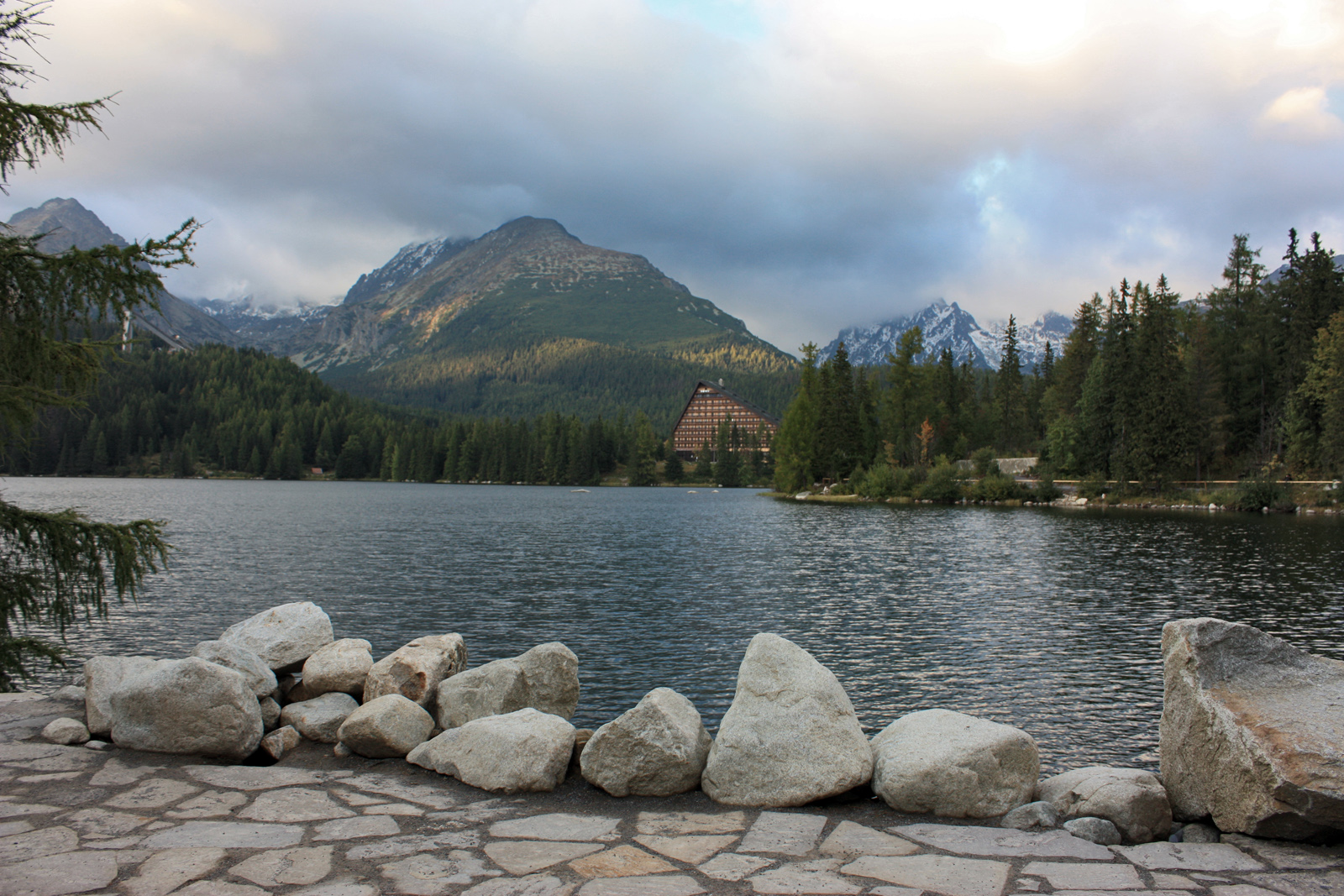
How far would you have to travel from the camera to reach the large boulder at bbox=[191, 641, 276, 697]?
10227 millimetres

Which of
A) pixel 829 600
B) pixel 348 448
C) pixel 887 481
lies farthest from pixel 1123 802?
pixel 348 448

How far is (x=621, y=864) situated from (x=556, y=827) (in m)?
1.15

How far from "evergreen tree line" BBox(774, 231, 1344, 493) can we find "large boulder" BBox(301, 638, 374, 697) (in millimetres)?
87693

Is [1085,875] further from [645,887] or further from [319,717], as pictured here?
[319,717]

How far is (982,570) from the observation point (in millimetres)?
35188

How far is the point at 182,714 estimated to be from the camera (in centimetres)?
850

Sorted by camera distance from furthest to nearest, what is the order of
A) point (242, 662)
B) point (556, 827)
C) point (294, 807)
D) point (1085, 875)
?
point (242, 662) < point (294, 807) < point (556, 827) < point (1085, 875)

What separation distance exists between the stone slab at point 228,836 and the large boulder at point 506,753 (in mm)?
2038

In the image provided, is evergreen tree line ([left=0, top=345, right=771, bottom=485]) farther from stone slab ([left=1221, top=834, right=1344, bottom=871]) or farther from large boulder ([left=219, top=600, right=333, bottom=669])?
stone slab ([left=1221, top=834, right=1344, bottom=871])

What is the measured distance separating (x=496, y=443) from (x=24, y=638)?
6964 inches

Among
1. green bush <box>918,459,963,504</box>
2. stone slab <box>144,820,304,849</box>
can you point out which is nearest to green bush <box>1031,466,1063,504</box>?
green bush <box>918,459,963,504</box>

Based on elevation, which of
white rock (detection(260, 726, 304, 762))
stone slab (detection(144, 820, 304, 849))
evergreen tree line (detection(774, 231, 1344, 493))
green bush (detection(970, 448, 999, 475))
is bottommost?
white rock (detection(260, 726, 304, 762))

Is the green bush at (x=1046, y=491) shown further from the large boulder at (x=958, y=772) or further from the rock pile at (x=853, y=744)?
the large boulder at (x=958, y=772)

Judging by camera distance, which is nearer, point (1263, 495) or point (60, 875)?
point (60, 875)
